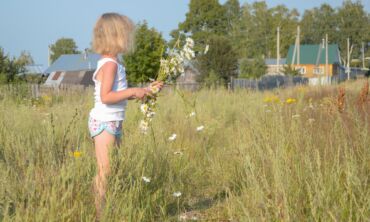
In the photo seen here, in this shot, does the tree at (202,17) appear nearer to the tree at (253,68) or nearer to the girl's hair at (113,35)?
the tree at (253,68)

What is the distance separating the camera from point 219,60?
1633 inches

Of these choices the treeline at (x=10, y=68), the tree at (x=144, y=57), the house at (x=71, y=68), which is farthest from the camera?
the house at (x=71, y=68)

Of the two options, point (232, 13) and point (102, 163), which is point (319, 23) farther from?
point (102, 163)

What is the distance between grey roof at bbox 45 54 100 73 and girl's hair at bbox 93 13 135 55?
5153 centimetres

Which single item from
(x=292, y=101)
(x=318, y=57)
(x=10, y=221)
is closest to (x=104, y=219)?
(x=10, y=221)

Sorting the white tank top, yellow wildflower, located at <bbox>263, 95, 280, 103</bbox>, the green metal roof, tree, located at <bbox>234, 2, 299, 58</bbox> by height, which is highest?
tree, located at <bbox>234, 2, 299, 58</bbox>

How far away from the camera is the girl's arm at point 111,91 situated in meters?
3.23

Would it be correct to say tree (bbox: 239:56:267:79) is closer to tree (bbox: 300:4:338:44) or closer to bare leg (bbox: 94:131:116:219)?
tree (bbox: 300:4:338:44)

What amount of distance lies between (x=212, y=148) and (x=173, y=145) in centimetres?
46

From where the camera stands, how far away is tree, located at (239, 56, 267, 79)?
53.4m

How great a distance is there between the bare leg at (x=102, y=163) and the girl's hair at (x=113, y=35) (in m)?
0.57

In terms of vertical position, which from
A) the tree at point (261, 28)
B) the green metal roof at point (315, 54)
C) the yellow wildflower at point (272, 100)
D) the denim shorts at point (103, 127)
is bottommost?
the yellow wildflower at point (272, 100)

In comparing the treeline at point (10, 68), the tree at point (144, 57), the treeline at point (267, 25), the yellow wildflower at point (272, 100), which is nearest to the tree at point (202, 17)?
the treeline at point (267, 25)

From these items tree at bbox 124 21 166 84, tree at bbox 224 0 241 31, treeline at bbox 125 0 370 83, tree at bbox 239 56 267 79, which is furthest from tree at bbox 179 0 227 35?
tree at bbox 124 21 166 84
